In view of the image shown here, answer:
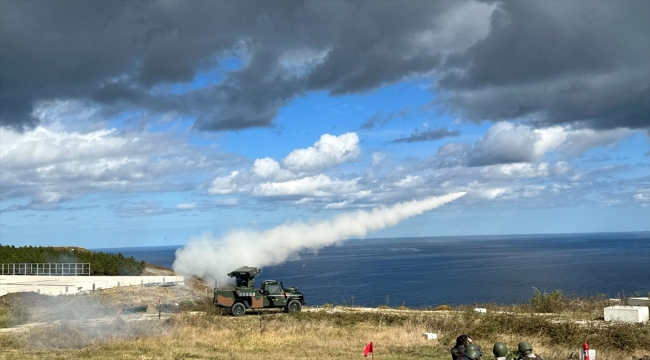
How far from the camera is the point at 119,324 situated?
28.6 m

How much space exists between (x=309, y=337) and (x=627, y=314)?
15.5m

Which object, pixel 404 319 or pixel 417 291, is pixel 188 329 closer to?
pixel 404 319

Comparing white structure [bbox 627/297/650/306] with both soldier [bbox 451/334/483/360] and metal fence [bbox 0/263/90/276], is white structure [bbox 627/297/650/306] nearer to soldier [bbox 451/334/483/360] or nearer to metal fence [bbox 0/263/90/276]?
soldier [bbox 451/334/483/360]

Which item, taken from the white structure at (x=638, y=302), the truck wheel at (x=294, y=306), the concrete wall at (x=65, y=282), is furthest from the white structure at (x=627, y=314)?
the concrete wall at (x=65, y=282)

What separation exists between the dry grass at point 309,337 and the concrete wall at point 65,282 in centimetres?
2288

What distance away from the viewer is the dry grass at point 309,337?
75.6 feet

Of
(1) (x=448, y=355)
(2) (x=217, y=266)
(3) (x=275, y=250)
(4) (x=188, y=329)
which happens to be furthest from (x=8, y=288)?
(1) (x=448, y=355)

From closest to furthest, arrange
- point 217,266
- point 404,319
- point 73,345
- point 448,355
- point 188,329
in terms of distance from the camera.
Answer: point 448,355 < point 73,345 < point 188,329 < point 404,319 < point 217,266

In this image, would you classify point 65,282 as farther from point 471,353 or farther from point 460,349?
point 471,353

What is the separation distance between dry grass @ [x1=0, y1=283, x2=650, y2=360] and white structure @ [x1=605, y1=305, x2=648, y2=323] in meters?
0.71

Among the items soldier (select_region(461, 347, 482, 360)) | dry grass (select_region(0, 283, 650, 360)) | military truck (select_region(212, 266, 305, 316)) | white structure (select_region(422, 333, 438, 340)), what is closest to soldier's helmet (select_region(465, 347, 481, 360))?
soldier (select_region(461, 347, 482, 360))

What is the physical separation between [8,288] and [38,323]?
23876mm

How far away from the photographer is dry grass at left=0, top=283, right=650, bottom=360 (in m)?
23.0

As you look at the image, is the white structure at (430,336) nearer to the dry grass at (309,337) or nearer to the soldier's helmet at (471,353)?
the dry grass at (309,337)
